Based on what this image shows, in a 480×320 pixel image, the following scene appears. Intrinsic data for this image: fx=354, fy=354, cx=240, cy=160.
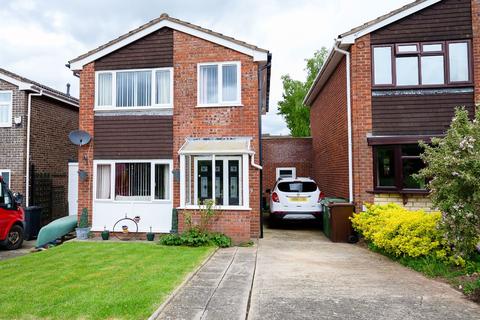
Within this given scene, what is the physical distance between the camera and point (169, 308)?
4.80 meters

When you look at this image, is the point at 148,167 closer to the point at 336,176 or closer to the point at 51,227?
the point at 51,227

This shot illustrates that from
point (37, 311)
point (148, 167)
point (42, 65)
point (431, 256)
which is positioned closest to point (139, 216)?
point (148, 167)

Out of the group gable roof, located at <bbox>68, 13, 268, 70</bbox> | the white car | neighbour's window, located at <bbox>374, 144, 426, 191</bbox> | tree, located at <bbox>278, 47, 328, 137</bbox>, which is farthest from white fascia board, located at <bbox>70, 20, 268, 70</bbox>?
tree, located at <bbox>278, 47, 328, 137</bbox>

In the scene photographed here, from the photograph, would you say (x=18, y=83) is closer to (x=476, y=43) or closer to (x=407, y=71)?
(x=407, y=71)

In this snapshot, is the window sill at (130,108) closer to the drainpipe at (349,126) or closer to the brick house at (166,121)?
the brick house at (166,121)

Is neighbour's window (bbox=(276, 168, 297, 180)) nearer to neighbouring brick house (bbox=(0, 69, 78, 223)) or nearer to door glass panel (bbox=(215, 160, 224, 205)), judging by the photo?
door glass panel (bbox=(215, 160, 224, 205))

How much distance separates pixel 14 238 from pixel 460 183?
1165 centimetres

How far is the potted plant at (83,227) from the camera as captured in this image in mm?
10953

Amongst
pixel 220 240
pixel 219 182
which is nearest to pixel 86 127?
pixel 219 182

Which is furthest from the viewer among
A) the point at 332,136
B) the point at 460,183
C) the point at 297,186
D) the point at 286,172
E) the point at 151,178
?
the point at 286,172

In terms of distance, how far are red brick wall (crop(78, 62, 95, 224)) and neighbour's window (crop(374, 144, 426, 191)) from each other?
8.90m

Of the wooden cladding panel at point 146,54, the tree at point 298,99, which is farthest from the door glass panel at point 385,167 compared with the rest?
the tree at point 298,99

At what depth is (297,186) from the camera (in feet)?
39.0

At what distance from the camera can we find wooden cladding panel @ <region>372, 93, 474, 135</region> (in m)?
10.2
